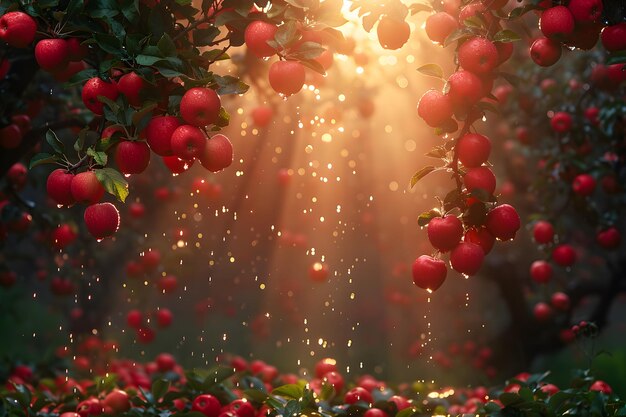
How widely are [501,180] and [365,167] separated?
6.89ft

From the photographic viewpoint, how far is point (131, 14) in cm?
283

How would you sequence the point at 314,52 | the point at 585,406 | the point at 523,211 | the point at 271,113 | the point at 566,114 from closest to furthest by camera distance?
1. the point at 314,52
2. the point at 585,406
3. the point at 566,114
4. the point at 271,113
5. the point at 523,211

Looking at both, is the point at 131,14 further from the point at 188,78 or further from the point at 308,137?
the point at 308,137

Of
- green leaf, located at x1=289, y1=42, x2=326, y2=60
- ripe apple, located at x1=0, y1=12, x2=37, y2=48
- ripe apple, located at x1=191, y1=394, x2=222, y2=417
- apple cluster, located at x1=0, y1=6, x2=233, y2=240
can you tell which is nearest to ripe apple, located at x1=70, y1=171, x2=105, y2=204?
apple cluster, located at x1=0, y1=6, x2=233, y2=240

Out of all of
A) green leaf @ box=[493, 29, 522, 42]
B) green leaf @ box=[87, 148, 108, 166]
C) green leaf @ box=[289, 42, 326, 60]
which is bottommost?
Answer: green leaf @ box=[87, 148, 108, 166]

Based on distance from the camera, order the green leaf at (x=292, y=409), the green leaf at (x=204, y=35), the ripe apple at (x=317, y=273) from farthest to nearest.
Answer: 1. the ripe apple at (x=317, y=273)
2. the green leaf at (x=292, y=409)
3. the green leaf at (x=204, y=35)

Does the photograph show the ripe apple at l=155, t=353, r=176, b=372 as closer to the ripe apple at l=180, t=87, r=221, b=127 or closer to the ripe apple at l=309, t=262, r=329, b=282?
the ripe apple at l=309, t=262, r=329, b=282

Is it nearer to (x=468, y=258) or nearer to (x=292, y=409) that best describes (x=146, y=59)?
(x=468, y=258)

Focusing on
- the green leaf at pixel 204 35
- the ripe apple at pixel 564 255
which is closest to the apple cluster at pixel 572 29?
the green leaf at pixel 204 35

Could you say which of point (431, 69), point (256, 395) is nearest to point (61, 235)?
point (256, 395)

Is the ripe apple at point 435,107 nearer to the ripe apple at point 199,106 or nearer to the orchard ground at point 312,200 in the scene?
the orchard ground at point 312,200

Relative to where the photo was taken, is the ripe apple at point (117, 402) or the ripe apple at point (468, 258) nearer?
the ripe apple at point (468, 258)

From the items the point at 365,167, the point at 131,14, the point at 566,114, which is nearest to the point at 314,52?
the point at 131,14

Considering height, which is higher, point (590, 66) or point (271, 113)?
point (590, 66)
